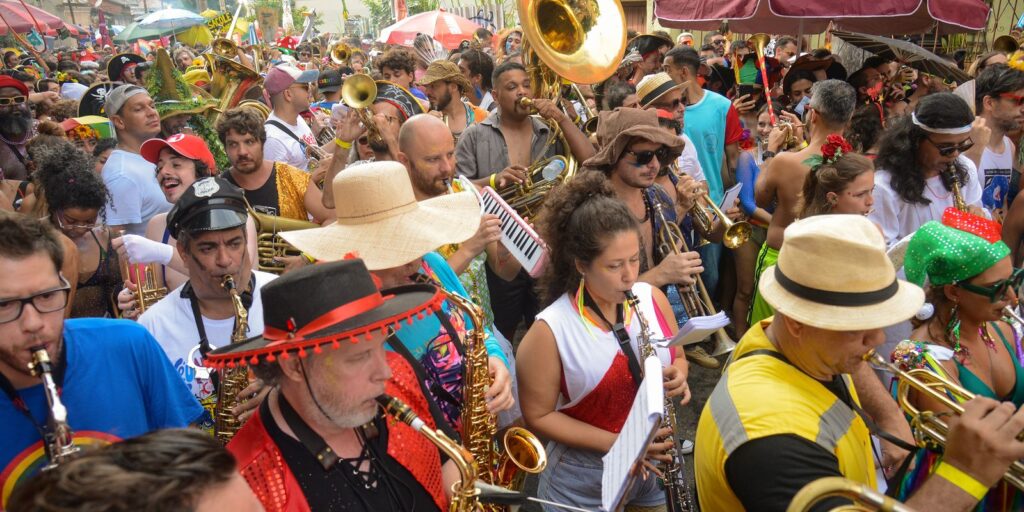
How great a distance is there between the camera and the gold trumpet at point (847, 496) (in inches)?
62.9

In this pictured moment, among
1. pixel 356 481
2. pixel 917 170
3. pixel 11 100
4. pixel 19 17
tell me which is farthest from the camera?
pixel 19 17

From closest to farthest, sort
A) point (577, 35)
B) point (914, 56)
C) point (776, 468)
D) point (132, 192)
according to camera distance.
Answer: point (776, 468) < point (132, 192) < point (577, 35) < point (914, 56)

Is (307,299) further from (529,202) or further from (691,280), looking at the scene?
(529,202)

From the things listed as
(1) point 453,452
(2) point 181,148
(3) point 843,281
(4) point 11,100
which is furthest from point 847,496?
(4) point 11,100

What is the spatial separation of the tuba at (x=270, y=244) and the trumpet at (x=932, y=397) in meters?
3.60

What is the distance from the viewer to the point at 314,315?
2016 millimetres

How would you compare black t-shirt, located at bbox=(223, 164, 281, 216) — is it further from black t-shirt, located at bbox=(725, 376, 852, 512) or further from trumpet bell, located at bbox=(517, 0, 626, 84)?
black t-shirt, located at bbox=(725, 376, 852, 512)

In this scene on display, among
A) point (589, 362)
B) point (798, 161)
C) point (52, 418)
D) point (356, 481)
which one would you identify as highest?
point (52, 418)

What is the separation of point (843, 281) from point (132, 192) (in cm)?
463

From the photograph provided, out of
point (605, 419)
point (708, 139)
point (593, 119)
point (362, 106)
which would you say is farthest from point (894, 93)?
point (605, 419)

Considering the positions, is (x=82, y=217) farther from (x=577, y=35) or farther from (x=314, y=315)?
(x=577, y=35)

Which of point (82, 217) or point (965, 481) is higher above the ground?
point (82, 217)

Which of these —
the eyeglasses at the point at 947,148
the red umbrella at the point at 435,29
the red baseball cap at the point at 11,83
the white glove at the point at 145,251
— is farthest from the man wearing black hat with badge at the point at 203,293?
the red umbrella at the point at 435,29

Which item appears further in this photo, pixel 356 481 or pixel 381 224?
pixel 381 224
